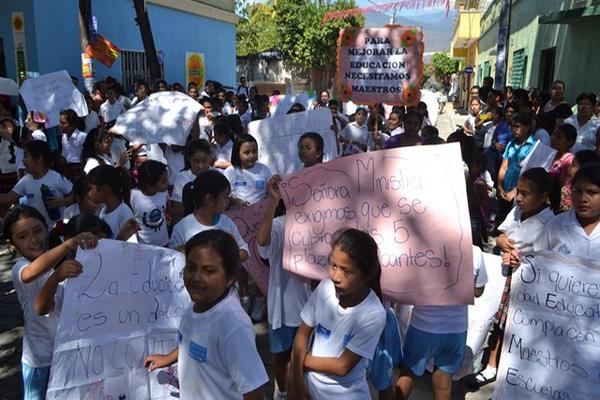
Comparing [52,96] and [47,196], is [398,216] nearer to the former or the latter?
[47,196]

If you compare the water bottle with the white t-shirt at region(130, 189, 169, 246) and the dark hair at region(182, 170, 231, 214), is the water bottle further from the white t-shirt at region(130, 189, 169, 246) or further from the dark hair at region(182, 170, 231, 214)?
the dark hair at region(182, 170, 231, 214)

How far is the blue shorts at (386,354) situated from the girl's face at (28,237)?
1.71 m

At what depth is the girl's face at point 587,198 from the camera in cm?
301

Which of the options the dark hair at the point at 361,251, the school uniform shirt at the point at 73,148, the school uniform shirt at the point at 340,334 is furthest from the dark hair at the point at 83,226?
the school uniform shirt at the point at 73,148

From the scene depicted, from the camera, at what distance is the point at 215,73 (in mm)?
21453

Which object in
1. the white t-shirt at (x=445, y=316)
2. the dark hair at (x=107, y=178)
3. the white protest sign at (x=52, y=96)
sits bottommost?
the white t-shirt at (x=445, y=316)

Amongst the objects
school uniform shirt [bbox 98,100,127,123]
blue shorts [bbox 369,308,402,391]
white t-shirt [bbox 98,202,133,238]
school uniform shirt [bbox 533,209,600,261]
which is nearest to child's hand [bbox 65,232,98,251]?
white t-shirt [bbox 98,202,133,238]

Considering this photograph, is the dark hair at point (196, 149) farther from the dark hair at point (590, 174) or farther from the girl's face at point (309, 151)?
the dark hair at point (590, 174)

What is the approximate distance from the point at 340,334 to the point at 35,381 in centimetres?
155

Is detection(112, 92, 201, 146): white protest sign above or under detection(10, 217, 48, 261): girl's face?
above

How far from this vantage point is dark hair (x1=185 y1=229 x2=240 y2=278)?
7.28 ft

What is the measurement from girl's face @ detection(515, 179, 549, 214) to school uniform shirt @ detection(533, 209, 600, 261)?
0.78 ft

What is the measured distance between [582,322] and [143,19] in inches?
396

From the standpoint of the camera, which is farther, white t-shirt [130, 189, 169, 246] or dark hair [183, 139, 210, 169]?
dark hair [183, 139, 210, 169]
